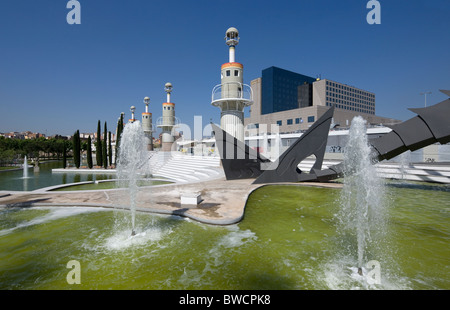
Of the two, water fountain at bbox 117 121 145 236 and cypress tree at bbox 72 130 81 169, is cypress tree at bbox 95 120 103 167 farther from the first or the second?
water fountain at bbox 117 121 145 236

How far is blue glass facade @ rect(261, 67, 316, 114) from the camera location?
93.5 meters

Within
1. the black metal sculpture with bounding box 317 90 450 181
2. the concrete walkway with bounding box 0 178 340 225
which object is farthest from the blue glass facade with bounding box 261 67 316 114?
the concrete walkway with bounding box 0 178 340 225

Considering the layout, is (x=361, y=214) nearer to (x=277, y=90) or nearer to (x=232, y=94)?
(x=232, y=94)

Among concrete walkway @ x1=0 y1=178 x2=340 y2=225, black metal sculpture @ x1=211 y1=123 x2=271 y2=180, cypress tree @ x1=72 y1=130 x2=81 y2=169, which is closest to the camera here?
concrete walkway @ x1=0 y1=178 x2=340 y2=225

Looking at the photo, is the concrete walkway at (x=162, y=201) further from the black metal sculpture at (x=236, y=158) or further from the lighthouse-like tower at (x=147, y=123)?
the lighthouse-like tower at (x=147, y=123)

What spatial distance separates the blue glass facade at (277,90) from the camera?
9350 centimetres

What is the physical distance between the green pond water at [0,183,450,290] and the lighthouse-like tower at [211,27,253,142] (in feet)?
50.3

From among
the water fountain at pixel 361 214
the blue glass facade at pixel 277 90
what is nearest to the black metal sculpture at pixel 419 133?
the water fountain at pixel 361 214

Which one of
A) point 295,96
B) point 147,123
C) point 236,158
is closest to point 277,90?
point 295,96

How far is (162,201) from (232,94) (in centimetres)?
1565

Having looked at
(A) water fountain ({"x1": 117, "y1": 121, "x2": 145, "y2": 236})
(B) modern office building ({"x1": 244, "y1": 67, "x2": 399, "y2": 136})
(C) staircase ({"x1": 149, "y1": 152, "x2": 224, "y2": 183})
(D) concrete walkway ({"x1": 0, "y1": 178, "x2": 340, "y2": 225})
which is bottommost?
(D) concrete walkway ({"x1": 0, "y1": 178, "x2": 340, "y2": 225})

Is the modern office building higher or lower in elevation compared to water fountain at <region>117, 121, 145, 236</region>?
higher

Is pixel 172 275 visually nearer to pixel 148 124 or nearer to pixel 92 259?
pixel 92 259

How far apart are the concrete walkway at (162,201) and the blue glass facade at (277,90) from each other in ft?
288
